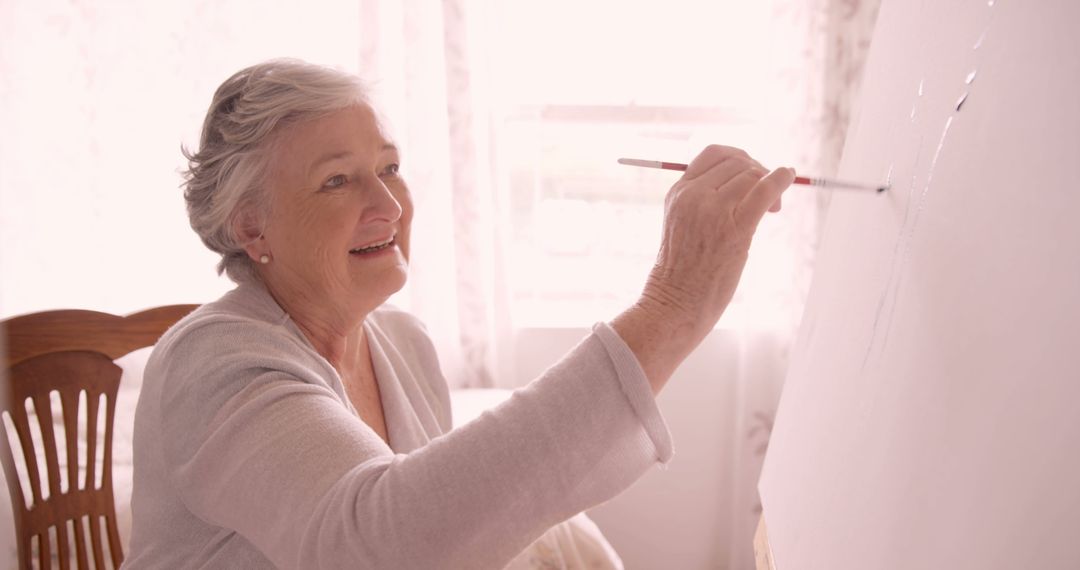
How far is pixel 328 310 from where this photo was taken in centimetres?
104

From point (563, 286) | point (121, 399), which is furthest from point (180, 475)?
point (563, 286)

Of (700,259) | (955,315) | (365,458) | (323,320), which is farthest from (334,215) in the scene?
(955,315)

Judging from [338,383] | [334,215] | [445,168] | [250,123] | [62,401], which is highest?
[250,123]

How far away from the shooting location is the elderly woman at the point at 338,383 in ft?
2.12

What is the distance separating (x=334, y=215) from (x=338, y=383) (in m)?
0.20

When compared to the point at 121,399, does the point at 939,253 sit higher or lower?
higher

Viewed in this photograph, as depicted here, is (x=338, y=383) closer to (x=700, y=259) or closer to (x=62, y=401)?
(x=700, y=259)

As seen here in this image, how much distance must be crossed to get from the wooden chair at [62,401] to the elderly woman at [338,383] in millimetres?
440

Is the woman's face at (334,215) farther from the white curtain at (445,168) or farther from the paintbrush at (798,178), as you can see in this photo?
the white curtain at (445,168)

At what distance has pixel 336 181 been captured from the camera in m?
1.00

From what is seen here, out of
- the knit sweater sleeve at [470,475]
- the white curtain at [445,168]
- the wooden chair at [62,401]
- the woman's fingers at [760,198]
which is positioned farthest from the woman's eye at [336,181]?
the white curtain at [445,168]

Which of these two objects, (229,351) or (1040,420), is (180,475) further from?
(1040,420)

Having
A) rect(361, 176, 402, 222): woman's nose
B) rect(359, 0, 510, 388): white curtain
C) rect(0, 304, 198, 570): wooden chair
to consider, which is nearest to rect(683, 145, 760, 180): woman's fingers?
rect(361, 176, 402, 222): woman's nose

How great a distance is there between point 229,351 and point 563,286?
5.16 ft
